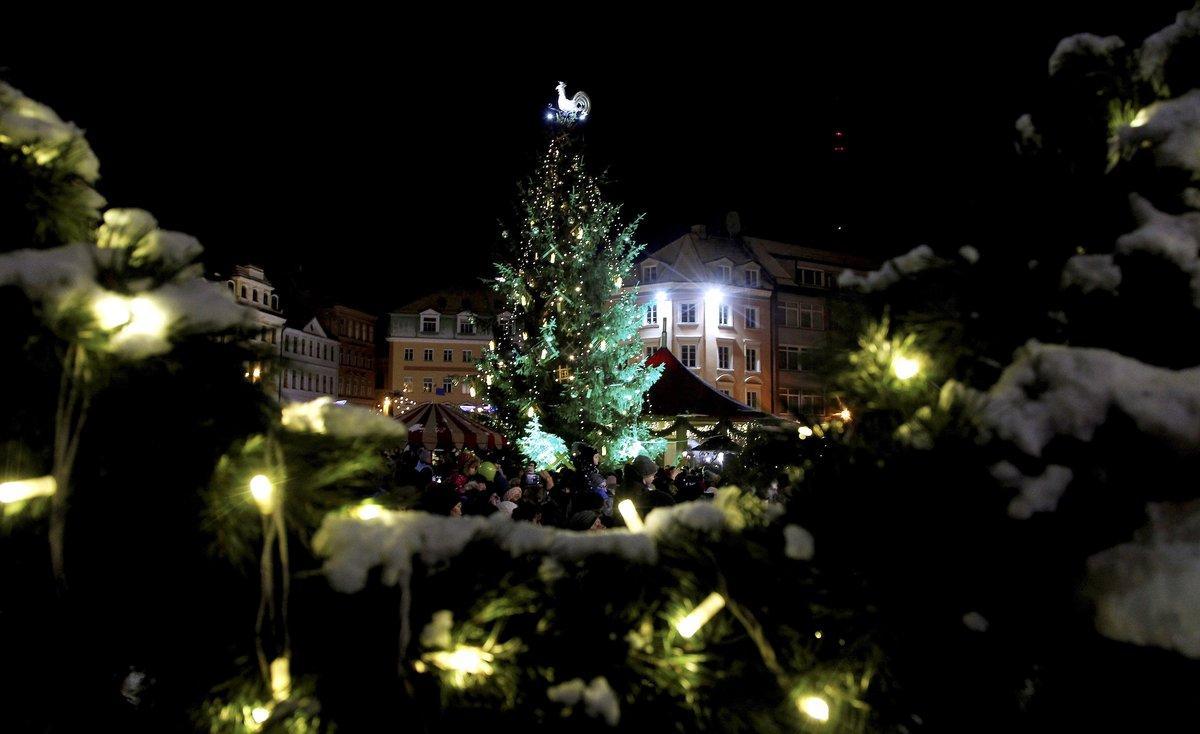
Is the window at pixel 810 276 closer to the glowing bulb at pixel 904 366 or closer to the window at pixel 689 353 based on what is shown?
the window at pixel 689 353

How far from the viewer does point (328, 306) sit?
62.7 m

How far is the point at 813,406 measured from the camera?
1.95m

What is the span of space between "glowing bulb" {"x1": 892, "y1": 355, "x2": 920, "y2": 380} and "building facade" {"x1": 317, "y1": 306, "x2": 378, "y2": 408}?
2502 inches

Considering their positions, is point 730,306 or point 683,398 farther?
point 730,306

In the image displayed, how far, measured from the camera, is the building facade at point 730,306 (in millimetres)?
44688

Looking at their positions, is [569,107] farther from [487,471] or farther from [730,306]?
[730,306]

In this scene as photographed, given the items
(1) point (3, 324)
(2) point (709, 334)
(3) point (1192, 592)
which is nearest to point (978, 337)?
(3) point (1192, 592)

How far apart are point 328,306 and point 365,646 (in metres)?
65.7

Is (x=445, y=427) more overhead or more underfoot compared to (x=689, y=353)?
more underfoot

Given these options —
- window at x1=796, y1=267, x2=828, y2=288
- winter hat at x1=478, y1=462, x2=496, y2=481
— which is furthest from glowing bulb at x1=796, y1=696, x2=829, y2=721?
window at x1=796, y1=267, x2=828, y2=288

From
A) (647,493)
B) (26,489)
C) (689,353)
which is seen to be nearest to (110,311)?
(26,489)

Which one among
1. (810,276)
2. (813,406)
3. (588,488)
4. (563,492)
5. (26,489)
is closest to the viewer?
(26,489)

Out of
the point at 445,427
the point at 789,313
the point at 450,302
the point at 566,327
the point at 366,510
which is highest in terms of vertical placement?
the point at 450,302

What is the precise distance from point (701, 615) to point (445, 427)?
1839 centimetres
